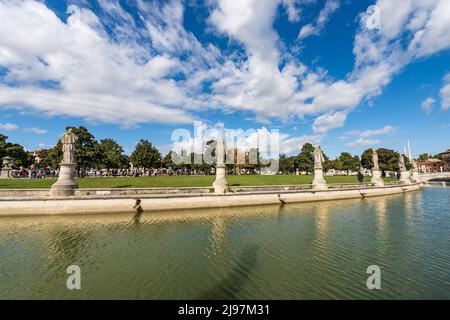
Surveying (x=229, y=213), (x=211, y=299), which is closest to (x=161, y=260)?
(x=211, y=299)

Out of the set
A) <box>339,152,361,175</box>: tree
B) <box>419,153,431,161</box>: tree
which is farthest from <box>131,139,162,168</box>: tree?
<box>419,153,431,161</box>: tree

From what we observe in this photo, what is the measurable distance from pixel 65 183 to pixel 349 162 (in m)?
107

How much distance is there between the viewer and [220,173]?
918 inches

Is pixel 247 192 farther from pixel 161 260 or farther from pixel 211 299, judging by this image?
pixel 211 299

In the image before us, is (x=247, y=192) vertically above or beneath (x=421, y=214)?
above

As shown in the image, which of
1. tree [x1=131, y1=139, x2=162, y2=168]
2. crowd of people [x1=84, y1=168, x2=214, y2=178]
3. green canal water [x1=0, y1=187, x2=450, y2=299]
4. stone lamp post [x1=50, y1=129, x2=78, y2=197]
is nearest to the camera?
green canal water [x1=0, y1=187, x2=450, y2=299]

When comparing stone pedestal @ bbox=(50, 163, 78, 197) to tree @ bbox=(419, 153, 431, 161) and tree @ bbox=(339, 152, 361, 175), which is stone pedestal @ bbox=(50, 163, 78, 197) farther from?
tree @ bbox=(419, 153, 431, 161)

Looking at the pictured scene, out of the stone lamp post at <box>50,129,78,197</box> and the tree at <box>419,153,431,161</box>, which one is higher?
the tree at <box>419,153,431,161</box>

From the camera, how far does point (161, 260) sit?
8852 millimetres

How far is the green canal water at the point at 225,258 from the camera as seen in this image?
262 inches

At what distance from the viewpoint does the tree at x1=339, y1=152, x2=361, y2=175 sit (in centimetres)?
9962

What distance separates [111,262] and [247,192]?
15.7m

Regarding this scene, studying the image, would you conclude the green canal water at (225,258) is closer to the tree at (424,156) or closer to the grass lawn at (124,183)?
the grass lawn at (124,183)

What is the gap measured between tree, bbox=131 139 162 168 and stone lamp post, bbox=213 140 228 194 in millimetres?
42751
